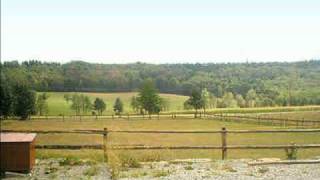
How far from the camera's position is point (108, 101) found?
7825 centimetres

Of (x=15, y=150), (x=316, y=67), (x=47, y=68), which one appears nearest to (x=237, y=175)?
(x=15, y=150)

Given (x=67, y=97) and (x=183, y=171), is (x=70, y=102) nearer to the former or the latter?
(x=67, y=97)

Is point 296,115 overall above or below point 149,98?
below

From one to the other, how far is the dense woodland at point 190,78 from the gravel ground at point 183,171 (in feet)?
77.2

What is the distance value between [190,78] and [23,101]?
20948mm

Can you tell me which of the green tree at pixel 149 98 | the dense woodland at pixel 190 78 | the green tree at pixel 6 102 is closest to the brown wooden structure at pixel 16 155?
the dense woodland at pixel 190 78

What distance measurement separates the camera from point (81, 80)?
7225 cm

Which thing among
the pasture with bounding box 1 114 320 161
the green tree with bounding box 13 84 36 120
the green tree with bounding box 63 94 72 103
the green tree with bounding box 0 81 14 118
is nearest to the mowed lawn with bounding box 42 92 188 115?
the green tree with bounding box 63 94 72 103

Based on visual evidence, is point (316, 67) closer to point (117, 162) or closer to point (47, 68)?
point (47, 68)

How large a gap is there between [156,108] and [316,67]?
3504 cm

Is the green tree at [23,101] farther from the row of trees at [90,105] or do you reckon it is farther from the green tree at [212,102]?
the green tree at [212,102]

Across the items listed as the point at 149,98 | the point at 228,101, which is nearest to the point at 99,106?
the point at 149,98

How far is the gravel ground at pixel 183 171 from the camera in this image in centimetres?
1173

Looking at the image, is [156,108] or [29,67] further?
[156,108]
